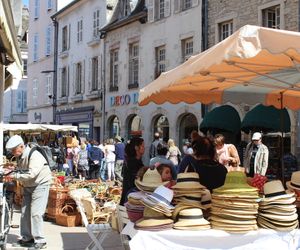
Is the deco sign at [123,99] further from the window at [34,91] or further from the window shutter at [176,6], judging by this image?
the window at [34,91]


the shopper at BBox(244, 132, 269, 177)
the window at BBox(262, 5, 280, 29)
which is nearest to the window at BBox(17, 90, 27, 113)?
the window at BBox(262, 5, 280, 29)

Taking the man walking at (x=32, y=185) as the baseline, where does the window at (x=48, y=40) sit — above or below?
above

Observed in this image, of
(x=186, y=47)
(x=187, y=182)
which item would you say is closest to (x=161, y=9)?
(x=186, y=47)

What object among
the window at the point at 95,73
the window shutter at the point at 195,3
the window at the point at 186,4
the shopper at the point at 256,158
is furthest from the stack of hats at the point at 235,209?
the window at the point at 95,73

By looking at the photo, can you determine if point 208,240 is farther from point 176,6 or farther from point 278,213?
point 176,6

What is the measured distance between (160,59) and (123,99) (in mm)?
3302

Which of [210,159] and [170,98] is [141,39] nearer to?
[170,98]

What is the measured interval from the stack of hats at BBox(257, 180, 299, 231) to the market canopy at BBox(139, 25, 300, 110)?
1.22 m

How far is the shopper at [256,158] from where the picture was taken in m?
11.5

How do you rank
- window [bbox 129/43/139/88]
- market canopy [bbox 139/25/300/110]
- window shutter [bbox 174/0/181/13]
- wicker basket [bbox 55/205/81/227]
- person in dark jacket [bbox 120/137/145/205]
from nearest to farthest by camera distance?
market canopy [bbox 139/25/300/110] → person in dark jacket [bbox 120/137/145/205] → wicker basket [bbox 55/205/81/227] → window shutter [bbox 174/0/181/13] → window [bbox 129/43/139/88]

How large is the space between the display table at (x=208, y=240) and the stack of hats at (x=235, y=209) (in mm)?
62

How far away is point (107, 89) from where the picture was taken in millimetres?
26719

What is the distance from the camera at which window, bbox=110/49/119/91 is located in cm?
2619

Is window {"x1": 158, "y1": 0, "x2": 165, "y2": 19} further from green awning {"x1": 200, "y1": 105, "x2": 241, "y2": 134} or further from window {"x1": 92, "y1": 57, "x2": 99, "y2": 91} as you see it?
green awning {"x1": 200, "y1": 105, "x2": 241, "y2": 134}
